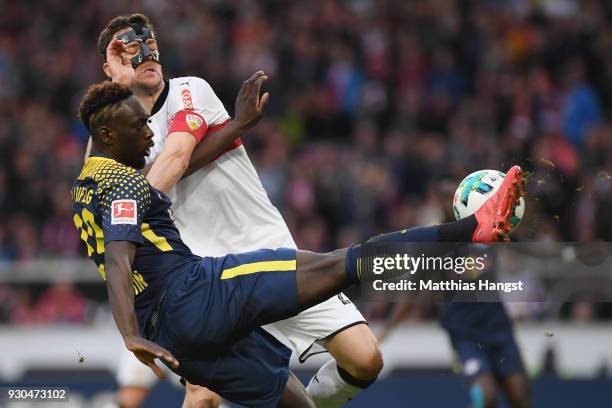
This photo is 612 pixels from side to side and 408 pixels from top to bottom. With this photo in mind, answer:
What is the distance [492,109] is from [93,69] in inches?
187

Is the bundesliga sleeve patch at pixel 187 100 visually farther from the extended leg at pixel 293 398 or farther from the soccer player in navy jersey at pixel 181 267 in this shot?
the extended leg at pixel 293 398

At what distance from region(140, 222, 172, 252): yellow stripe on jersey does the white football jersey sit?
0.94m

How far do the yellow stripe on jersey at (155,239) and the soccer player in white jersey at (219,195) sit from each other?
86 cm

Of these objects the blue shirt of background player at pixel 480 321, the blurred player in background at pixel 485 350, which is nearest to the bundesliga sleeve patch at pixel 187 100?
the blurred player in background at pixel 485 350

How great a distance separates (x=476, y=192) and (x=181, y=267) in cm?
152

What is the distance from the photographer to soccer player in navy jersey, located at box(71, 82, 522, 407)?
4934 mm

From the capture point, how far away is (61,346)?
10.5 m

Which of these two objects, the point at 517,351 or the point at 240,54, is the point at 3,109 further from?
the point at 517,351

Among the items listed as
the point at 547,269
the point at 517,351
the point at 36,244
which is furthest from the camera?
the point at 36,244

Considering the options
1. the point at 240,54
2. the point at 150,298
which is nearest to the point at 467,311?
the point at 150,298

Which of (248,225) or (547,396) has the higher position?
(248,225)

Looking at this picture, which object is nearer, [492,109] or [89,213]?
[89,213]

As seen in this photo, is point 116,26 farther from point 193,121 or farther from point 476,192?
point 476,192

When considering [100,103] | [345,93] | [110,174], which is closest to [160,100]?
[100,103]
